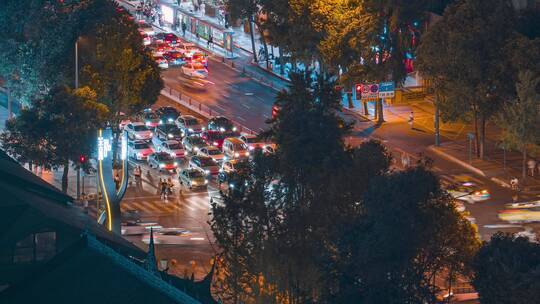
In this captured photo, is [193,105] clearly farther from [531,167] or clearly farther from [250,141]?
[531,167]

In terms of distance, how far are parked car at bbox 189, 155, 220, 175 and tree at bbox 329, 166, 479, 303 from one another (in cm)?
3729

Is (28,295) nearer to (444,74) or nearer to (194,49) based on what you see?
(444,74)

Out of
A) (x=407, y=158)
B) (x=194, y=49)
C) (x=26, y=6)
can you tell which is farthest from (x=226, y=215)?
(x=194, y=49)

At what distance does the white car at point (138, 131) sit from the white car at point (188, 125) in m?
2.39

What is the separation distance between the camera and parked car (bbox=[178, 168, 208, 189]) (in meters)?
81.6

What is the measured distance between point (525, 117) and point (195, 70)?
1431 inches

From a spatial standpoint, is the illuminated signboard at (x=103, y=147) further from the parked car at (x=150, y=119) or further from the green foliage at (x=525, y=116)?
the parked car at (x=150, y=119)

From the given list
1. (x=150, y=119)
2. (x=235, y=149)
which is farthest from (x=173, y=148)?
(x=150, y=119)

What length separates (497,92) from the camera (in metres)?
85.4

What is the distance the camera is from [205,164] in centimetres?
8462

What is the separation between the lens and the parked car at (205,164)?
84312 mm

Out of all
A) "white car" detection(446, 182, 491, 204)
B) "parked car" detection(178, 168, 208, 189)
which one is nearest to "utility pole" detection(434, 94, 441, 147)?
"white car" detection(446, 182, 491, 204)

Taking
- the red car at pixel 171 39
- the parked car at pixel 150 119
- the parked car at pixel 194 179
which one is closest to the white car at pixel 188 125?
the parked car at pixel 150 119

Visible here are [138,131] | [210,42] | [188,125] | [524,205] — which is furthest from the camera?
[210,42]
